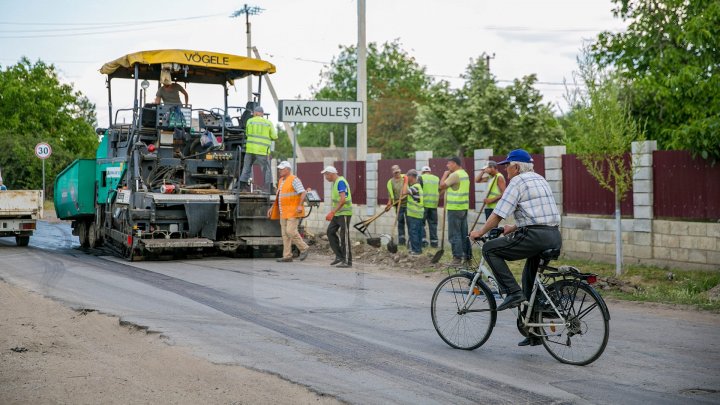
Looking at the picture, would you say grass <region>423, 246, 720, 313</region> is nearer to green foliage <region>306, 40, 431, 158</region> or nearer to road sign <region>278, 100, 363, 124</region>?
road sign <region>278, 100, 363, 124</region>

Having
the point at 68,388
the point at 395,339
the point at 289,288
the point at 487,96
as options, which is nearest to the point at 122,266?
the point at 289,288

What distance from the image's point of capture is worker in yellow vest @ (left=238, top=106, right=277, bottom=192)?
55.9 feet

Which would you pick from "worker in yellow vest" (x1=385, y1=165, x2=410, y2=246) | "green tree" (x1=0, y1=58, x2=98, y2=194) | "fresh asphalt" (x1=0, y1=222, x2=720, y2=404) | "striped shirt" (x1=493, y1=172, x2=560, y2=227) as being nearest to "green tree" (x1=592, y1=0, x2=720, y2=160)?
"worker in yellow vest" (x1=385, y1=165, x2=410, y2=246)

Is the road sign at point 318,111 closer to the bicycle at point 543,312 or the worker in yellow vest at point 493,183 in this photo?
the worker in yellow vest at point 493,183

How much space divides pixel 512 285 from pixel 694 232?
26.1ft

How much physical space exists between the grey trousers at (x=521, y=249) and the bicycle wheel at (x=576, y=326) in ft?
0.90

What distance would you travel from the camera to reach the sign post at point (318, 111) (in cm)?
1784

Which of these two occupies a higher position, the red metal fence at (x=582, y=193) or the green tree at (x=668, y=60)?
the green tree at (x=668, y=60)

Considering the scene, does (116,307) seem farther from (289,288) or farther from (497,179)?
(497,179)

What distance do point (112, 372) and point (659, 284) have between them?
9414 mm

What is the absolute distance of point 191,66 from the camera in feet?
55.5

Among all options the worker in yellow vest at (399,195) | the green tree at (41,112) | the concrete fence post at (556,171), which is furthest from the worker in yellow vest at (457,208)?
the green tree at (41,112)

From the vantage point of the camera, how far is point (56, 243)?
21.8 m

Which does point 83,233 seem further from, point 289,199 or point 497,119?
point 497,119
